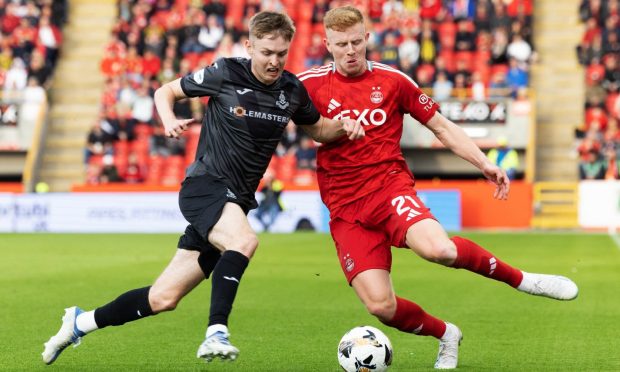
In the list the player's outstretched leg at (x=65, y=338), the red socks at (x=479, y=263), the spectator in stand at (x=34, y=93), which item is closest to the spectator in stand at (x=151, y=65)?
the spectator in stand at (x=34, y=93)

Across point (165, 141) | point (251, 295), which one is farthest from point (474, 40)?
point (251, 295)

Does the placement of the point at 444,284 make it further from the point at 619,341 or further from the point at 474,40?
the point at 474,40

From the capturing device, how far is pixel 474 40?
2786cm

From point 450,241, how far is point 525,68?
20898 millimetres

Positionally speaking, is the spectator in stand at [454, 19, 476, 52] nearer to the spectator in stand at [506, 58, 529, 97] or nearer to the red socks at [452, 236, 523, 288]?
the spectator in stand at [506, 58, 529, 97]

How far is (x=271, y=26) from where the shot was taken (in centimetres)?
676

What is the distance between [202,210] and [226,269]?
525 millimetres

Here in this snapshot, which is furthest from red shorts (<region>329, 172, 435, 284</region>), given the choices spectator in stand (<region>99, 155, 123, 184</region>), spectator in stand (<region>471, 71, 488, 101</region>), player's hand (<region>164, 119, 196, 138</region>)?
spectator in stand (<region>99, 155, 123, 184</region>)

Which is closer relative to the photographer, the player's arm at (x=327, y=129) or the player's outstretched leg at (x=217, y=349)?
the player's outstretched leg at (x=217, y=349)

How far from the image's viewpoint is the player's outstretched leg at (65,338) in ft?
23.8

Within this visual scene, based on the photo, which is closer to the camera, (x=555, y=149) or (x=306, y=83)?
(x=306, y=83)

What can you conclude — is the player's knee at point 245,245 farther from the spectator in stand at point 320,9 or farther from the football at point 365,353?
the spectator in stand at point 320,9

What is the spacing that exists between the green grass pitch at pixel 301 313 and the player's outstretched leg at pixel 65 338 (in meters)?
0.14

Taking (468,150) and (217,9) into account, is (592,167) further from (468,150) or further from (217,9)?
(468,150)
